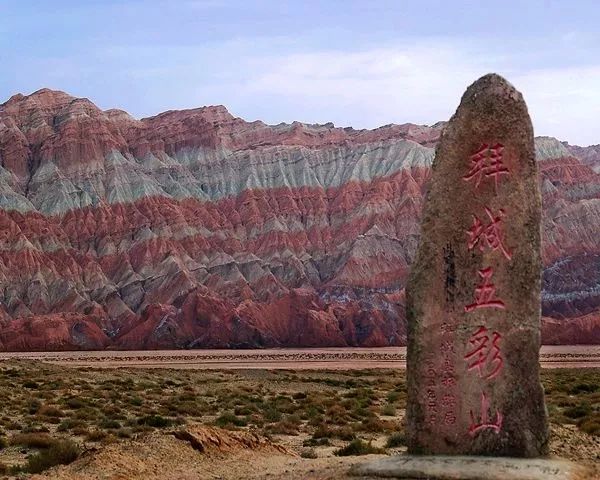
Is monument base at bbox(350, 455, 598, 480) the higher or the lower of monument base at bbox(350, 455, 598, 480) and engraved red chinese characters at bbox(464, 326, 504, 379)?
the lower

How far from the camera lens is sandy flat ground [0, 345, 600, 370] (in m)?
65.5

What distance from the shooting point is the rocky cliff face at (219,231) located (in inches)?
3787

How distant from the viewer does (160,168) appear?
4985 inches

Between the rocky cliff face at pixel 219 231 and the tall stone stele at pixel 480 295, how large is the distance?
274ft

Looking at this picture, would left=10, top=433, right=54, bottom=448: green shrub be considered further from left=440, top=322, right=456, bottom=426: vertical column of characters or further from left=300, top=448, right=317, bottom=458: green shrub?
left=440, top=322, right=456, bottom=426: vertical column of characters

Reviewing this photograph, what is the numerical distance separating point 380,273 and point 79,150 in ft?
144

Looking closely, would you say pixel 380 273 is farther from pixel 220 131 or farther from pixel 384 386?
pixel 384 386

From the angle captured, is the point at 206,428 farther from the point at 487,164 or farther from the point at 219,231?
the point at 219,231

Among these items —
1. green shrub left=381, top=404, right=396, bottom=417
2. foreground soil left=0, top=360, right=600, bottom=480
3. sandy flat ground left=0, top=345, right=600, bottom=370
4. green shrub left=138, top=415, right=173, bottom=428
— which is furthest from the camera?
sandy flat ground left=0, top=345, right=600, bottom=370

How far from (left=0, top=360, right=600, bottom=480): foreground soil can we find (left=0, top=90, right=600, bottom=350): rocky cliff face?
61.6 m

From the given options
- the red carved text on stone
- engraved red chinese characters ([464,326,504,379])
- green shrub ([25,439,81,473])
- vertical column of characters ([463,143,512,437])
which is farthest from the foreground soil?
engraved red chinese characters ([464,326,504,379])

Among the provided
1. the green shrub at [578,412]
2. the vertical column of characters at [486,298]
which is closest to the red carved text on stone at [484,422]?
the vertical column of characters at [486,298]

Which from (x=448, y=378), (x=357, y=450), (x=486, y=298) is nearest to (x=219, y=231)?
(x=357, y=450)

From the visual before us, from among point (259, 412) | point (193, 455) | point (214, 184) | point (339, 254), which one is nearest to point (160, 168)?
point (214, 184)
